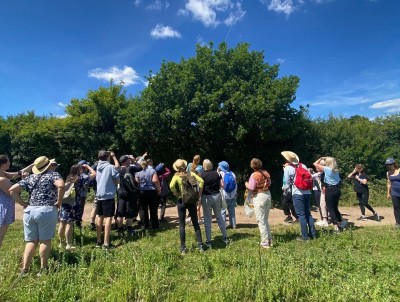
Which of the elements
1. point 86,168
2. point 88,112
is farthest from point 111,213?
point 88,112

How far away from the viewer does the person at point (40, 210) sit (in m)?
5.12

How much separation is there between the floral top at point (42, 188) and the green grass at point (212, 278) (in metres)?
1.00

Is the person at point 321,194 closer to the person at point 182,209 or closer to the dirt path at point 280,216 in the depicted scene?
the dirt path at point 280,216

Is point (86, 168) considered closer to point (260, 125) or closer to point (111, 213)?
point (111, 213)

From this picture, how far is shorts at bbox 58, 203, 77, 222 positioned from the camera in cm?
696

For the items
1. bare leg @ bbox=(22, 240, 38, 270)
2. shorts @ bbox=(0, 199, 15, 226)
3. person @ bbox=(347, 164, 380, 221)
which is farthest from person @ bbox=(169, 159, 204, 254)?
person @ bbox=(347, 164, 380, 221)

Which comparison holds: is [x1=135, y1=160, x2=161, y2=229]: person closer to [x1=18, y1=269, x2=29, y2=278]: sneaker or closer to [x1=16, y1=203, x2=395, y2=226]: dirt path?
[x1=16, y1=203, x2=395, y2=226]: dirt path

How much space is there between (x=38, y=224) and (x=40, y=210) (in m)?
0.24

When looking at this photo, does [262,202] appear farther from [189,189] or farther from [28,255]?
[28,255]

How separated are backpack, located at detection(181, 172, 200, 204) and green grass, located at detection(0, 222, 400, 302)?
1085 millimetres

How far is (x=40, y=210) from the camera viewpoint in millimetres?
5152

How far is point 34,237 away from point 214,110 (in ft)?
36.5

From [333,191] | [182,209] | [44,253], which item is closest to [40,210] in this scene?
[44,253]

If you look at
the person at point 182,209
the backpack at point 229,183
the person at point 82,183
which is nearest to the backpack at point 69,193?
the person at point 82,183
